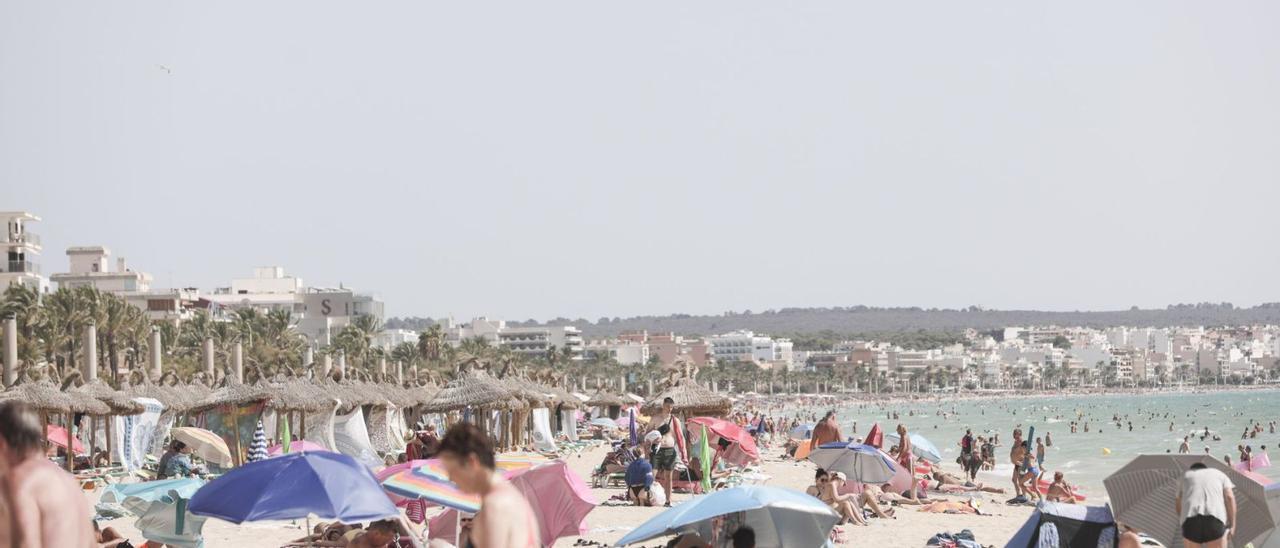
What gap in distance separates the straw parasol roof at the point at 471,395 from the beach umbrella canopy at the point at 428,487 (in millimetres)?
18066

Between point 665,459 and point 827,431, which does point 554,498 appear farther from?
point 827,431

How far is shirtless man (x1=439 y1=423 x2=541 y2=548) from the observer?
454 cm

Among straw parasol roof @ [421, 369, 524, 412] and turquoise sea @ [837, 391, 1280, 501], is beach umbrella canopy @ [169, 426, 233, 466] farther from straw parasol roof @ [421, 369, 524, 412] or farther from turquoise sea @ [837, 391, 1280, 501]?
turquoise sea @ [837, 391, 1280, 501]

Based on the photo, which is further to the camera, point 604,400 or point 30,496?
point 604,400

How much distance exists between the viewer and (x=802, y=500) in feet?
34.7

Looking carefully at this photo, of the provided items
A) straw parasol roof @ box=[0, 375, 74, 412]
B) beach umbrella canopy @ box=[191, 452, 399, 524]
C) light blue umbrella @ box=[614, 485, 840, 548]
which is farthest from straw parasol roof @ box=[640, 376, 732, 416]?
beach umbrella canopy @ box=[191, 452, 399, 524]

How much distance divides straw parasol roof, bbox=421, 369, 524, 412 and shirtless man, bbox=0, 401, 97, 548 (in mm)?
24125

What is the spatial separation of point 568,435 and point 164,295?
47090 millimetres

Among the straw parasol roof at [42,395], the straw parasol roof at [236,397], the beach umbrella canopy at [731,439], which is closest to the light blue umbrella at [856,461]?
the beach umbrella canopy at [731,439]

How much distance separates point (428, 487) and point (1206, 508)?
509 centimetres

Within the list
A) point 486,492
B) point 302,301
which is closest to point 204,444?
point 486,492

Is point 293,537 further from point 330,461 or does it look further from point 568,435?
point 568,435

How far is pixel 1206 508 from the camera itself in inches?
388

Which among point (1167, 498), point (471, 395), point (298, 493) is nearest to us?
point (298, 493)
